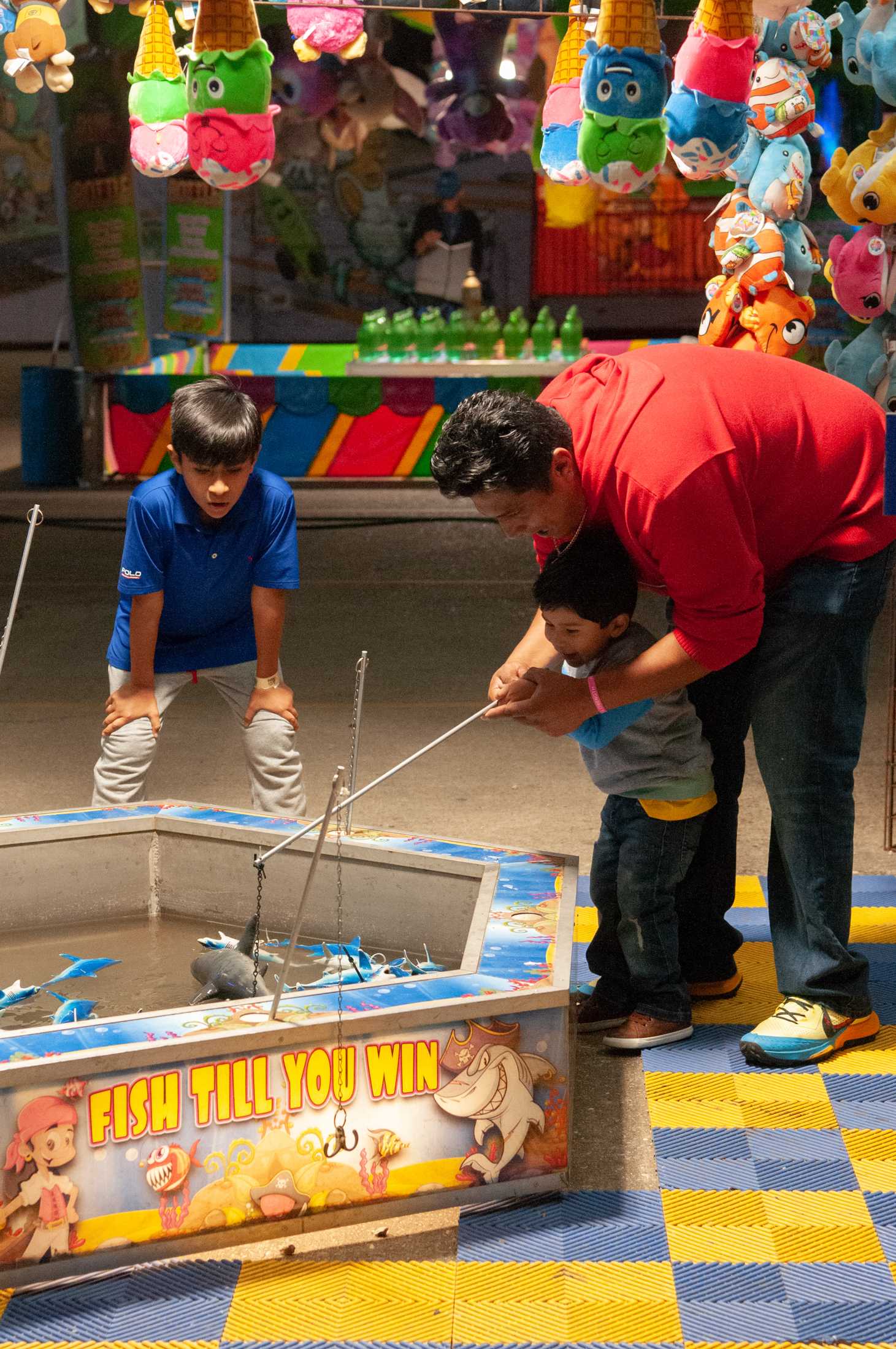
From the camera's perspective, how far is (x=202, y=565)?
109 inches

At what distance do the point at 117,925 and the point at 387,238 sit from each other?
12.1 m

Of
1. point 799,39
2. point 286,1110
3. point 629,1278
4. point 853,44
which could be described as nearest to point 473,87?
point 799,39

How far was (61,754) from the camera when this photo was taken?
4168 mm

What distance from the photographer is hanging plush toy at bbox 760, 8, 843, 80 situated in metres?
3.54

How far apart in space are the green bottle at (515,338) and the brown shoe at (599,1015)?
6.72 metres

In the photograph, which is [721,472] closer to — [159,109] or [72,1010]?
[72,1010]

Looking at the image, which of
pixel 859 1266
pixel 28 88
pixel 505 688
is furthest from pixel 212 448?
pixel 859 1266

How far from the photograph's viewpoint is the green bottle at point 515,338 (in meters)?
8.84

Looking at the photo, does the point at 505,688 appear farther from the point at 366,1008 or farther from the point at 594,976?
the point at 594,976

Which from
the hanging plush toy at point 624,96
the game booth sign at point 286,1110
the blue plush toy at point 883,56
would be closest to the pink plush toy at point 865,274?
the blue plush toy at point 883,56

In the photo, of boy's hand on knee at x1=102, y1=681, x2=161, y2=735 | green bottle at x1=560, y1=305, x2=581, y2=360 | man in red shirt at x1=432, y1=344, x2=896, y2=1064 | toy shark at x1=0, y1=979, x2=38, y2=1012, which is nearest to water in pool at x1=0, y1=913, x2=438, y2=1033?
toy shark at x1=0, y1=979, x2=38, y2=1012

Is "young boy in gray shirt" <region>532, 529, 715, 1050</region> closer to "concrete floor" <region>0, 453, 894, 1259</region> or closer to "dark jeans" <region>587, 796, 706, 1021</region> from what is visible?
"dark jeans" <region>587, 796, 706, 1021</region>

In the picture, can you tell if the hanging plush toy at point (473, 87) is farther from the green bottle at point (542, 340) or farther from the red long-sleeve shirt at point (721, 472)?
the red long-sleeve shirt at point (721, 472)

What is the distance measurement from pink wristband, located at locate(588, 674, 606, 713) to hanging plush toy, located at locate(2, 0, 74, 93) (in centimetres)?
212
